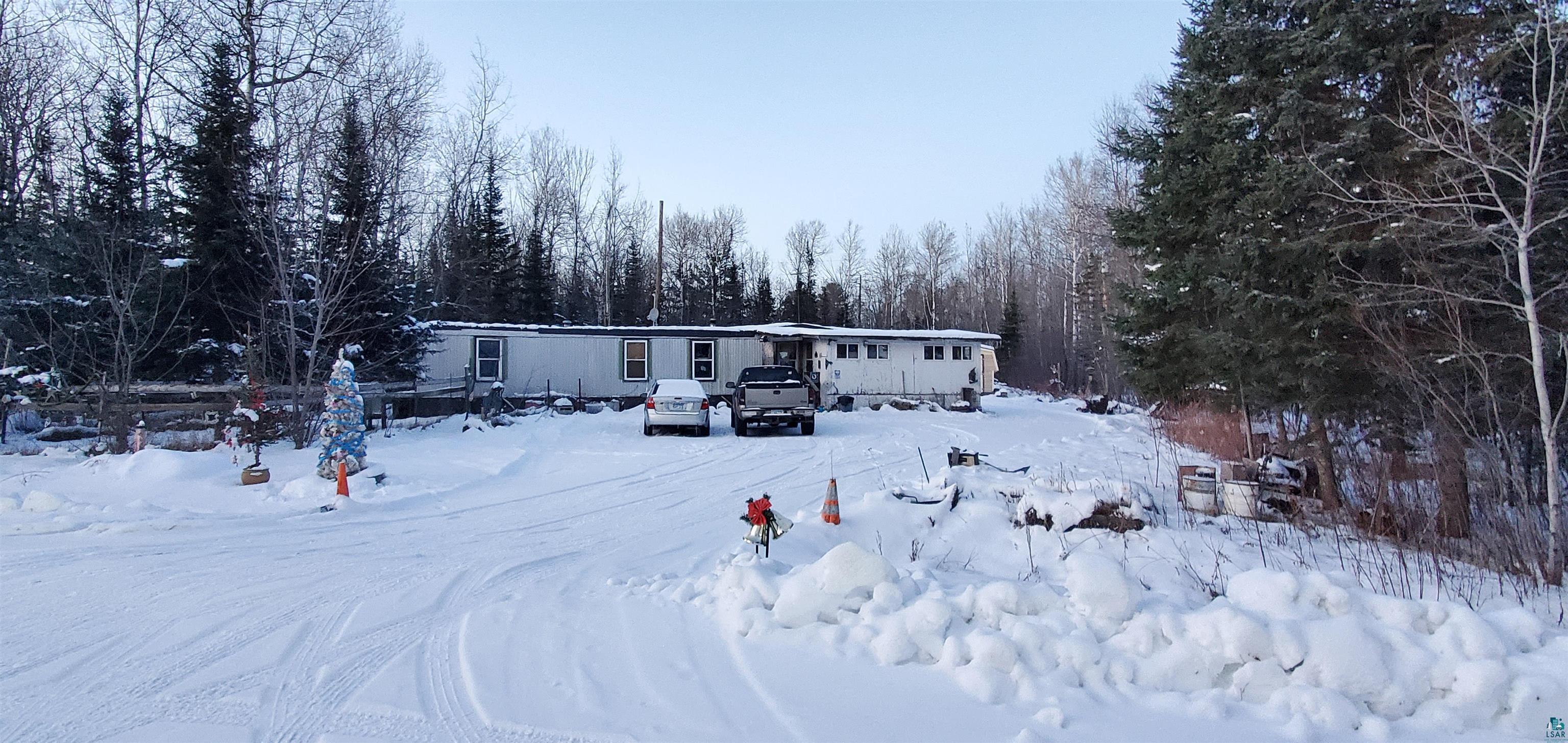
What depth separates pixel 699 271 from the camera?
49.6 m

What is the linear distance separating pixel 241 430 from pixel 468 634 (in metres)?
10.3

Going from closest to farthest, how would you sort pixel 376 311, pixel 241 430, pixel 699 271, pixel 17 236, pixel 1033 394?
pixel 241 430 → pixel 17 236 → pixel 376 311 → pixel 1033 394 → pixel 699 271

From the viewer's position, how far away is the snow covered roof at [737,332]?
2381 cm

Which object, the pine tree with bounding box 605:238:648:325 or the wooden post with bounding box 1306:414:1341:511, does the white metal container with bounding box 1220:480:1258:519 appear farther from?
the pine tree with bounding box 605:238:648:325

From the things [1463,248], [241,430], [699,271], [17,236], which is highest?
[699,271]

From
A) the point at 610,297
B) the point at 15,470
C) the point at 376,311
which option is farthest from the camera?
the point at 610,297

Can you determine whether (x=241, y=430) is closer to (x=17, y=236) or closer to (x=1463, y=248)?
(x=17, y=236)

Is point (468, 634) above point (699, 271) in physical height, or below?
below

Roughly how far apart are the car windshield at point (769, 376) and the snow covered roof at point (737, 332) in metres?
6.04

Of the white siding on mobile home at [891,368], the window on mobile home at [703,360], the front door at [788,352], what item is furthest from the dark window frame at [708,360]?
the white siding on mobile home at [891,368]

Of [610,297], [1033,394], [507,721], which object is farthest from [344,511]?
[610,297]

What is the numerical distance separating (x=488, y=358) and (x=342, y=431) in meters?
14.2

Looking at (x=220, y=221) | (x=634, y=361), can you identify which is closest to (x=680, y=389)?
(x=634, y=361)

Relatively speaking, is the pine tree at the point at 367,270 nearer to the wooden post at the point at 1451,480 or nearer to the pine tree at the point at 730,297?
the wooden post at the point at 1451,480
